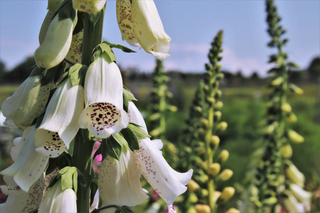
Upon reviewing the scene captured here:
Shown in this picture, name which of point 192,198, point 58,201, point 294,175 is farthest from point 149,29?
point 294,175

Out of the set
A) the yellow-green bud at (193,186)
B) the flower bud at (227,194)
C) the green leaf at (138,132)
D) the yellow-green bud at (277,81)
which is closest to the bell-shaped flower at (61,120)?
the green leaf at (138,132)

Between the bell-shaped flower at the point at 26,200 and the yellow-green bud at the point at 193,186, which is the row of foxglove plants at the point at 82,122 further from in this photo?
the yellow-green bud at the point at 193,186

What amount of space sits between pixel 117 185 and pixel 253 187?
1.16 m

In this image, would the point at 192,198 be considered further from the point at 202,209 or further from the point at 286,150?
the point at 286,150

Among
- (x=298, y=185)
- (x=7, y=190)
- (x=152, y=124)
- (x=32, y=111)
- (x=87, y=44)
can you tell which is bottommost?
(x=298, y=185)

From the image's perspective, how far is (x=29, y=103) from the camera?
0.56 meters

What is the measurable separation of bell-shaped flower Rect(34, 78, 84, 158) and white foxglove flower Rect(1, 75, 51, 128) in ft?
0.22

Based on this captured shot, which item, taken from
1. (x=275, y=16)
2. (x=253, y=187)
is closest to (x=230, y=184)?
(x=253, y=187)

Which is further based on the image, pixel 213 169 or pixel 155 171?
pixel 213 169

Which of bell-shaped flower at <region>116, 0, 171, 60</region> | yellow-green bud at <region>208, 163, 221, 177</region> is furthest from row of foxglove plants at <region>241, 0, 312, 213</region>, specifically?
bell-shaped flower at <region>116, 0, 171, 60</region>

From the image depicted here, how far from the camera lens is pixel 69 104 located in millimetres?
498

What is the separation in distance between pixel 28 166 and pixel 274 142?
1.20m

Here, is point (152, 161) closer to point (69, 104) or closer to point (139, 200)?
point (139, 200)

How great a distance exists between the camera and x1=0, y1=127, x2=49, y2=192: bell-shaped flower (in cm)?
51
